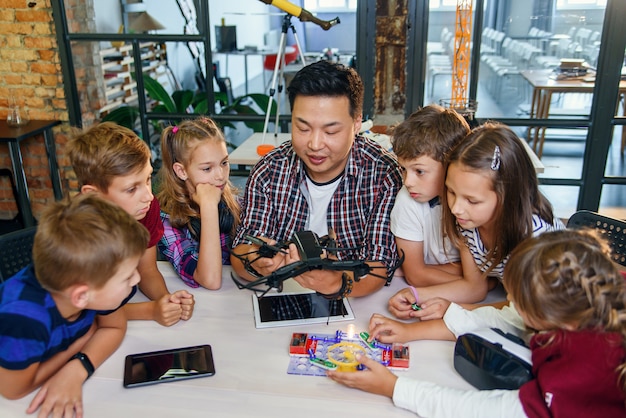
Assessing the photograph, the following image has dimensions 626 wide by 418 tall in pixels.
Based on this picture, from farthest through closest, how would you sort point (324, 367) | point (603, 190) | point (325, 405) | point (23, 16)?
point (603, 190) < point (23, 16) < point (324, 367) < point (325, 405)

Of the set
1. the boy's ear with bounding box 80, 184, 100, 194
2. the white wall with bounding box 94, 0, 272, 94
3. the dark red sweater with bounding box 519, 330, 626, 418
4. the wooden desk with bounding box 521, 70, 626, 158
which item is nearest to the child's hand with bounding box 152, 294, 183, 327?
the boy's ear with bounding box 80, 184, 100, 194

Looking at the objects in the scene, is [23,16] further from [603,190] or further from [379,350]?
[603,190]

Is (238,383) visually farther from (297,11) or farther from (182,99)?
(182,99)

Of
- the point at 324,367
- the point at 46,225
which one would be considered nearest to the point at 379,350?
the point at 324,367

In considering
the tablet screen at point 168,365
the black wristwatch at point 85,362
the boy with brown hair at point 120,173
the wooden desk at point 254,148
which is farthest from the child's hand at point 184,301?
the wooden desk at point 254,148

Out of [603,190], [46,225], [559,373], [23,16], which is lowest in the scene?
[603,190]

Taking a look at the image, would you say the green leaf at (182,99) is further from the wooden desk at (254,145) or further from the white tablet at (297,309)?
the white tablet at (297,309)

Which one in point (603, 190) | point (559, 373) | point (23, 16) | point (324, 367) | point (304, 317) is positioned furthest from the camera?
point (603, 190)

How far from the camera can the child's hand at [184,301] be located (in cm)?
142

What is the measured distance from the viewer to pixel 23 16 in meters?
3.21

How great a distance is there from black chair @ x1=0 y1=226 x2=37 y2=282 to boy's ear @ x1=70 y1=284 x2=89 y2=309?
543mm

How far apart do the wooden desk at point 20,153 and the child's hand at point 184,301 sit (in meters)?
2.06

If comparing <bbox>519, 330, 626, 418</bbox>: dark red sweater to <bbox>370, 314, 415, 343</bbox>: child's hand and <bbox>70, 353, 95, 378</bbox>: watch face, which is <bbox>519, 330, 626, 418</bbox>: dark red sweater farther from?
<bbox>70, 353, 95, 378</bbox>: watch face

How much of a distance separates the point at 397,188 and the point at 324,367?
704 mm
